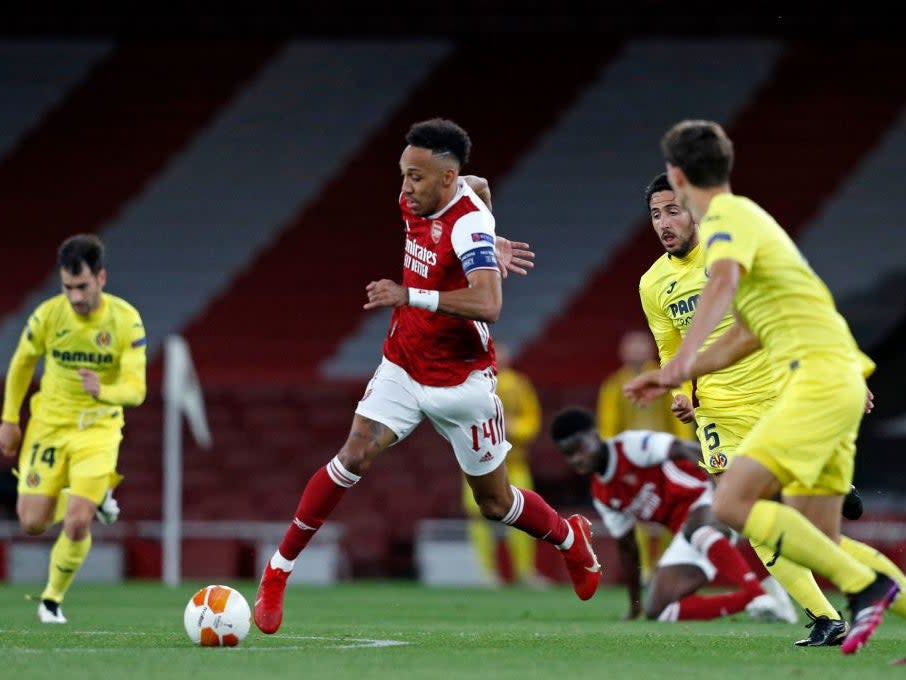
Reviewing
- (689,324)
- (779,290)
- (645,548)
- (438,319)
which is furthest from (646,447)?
(779,290)

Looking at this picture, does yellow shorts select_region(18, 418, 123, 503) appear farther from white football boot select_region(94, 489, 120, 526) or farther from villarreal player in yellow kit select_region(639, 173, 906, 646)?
villarreal player in yellow kit select_region(639, 173, 906, 646)

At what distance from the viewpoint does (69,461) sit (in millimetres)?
10078

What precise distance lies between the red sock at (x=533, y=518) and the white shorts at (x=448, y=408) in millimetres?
352

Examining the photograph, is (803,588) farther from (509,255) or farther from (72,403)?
(72,403)

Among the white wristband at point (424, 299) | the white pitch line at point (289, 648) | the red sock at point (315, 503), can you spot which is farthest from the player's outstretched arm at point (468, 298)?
the white pitch line at point (289, 648)

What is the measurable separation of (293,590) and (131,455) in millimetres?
3722

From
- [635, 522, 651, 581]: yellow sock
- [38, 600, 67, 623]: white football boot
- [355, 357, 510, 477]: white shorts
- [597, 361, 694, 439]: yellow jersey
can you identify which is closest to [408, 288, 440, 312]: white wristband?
[355, 357, 510, 477]: white shorts

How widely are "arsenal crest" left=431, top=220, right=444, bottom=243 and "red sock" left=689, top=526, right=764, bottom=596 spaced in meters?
3.78

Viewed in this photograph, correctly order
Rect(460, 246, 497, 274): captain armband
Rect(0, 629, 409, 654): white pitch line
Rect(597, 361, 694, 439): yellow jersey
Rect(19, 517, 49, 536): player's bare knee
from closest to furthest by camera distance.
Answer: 1. Rect(0, 629, 409, 654): white pitch line
2. Rect(460, 246, 497, 274): captain armband
3. Rect(19, 517, 49, 536): player's bare knee
4. Rect(597, 361, 694, 439): yellow jersey

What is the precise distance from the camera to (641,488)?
11.3 meters

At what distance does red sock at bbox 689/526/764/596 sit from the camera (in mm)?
10567

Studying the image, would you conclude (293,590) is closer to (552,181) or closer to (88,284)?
(88,284)

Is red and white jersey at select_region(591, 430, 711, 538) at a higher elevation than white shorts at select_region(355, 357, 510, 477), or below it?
below

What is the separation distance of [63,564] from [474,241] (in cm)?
365
